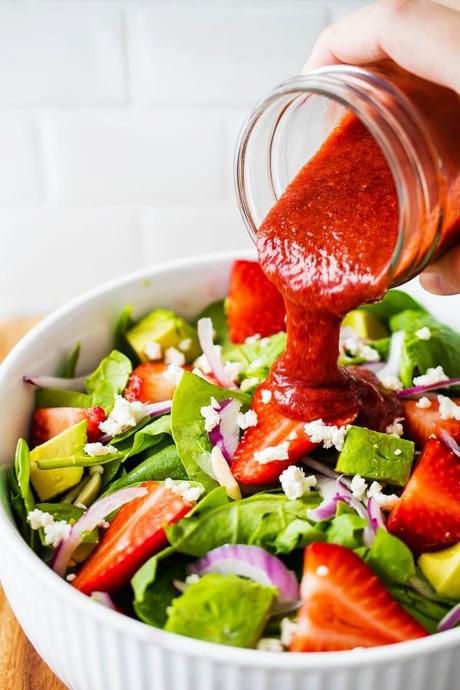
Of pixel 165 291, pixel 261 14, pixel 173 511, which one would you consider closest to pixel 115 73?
pixel 261 14

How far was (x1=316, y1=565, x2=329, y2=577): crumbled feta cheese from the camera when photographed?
111cm

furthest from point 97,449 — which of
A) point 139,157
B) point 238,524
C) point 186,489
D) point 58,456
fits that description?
point 139,157

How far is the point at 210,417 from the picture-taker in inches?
54.4

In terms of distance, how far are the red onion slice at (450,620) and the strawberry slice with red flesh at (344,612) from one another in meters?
0.05

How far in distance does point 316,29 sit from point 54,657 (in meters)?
1.45

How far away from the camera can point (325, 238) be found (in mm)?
1243

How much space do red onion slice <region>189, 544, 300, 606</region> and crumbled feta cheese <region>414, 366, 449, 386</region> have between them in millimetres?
436

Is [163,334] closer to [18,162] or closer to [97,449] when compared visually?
[97,449]

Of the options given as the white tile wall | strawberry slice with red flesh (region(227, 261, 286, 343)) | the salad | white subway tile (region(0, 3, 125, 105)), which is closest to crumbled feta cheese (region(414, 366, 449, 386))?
the salad

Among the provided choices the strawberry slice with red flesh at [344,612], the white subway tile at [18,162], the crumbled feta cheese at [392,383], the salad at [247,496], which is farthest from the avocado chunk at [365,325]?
the white subway tile at [18,162]

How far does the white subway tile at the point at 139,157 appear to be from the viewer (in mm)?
2221

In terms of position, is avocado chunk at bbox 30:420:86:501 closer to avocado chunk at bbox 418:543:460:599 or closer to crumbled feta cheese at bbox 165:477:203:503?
crumbled feta cheese at bbox 165:477:203:503

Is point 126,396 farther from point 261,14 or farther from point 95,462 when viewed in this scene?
point 261,14

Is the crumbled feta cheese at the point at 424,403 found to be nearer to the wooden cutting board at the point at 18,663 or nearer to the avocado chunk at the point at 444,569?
the avocado chunk at the point at 444,569
